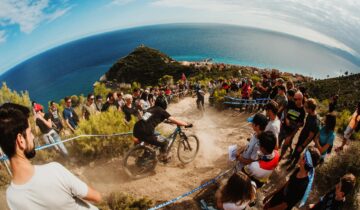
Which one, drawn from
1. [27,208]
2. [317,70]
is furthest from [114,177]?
[317,70]

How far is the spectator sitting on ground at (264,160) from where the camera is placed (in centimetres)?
367

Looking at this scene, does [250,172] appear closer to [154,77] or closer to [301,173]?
[301,173]

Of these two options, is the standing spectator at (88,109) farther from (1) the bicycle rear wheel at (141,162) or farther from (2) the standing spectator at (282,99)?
(2) the standing spectator at (282,99)

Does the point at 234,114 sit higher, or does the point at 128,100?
the point at 128,100

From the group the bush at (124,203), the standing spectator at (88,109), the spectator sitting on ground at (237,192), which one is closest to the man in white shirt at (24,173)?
the spectator sitting on ground at (237,192)

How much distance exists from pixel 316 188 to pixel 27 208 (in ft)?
20.6

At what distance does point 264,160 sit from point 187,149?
122 inches

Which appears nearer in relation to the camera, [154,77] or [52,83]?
[154,77]

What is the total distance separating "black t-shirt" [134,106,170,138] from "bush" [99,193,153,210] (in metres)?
1.50

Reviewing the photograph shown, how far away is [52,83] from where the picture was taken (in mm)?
101312

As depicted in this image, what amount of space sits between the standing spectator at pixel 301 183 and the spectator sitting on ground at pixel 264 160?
393 mm

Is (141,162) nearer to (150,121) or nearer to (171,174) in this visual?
(171,174)

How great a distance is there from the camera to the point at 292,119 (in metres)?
6.33

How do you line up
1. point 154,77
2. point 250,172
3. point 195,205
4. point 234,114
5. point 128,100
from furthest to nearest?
1. point 154,77
2. point 234,114
3. point 128,100
4. point 195,205
5. point 250,172
